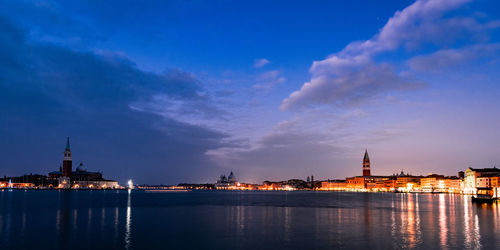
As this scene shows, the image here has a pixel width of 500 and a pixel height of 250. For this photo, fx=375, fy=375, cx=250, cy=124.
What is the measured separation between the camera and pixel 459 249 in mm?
28922

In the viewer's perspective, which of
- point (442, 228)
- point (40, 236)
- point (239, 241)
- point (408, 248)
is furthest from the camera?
point (442, 228)

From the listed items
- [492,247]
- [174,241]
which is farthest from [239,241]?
[492,247]

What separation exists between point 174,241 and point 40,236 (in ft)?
42.5

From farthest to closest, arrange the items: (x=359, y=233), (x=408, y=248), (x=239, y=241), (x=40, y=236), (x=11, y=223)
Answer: (x=11, y=223) < (x=359, y=233) < (x=40, y=236) < (x=239, y=241) < (x=408, y=248)

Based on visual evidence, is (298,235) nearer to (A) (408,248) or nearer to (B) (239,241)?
(B) (239,241)

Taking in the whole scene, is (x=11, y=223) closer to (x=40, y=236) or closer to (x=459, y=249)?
(x=40, y=236)

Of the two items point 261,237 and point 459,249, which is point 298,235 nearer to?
point 261,237

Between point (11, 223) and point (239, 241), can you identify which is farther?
point (11, 223)

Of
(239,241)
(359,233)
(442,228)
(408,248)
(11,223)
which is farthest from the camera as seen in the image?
(11,223)

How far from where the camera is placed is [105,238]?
3353 cm

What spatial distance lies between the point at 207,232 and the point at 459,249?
22.2 meters

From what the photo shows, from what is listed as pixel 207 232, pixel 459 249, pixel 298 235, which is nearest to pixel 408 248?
pixel 459 249

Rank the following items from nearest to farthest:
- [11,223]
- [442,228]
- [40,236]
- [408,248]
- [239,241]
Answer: [408,248], [239,241], [40,236], [442,228], [11,223]

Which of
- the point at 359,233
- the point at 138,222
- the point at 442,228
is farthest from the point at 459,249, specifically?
the point at 138,222
